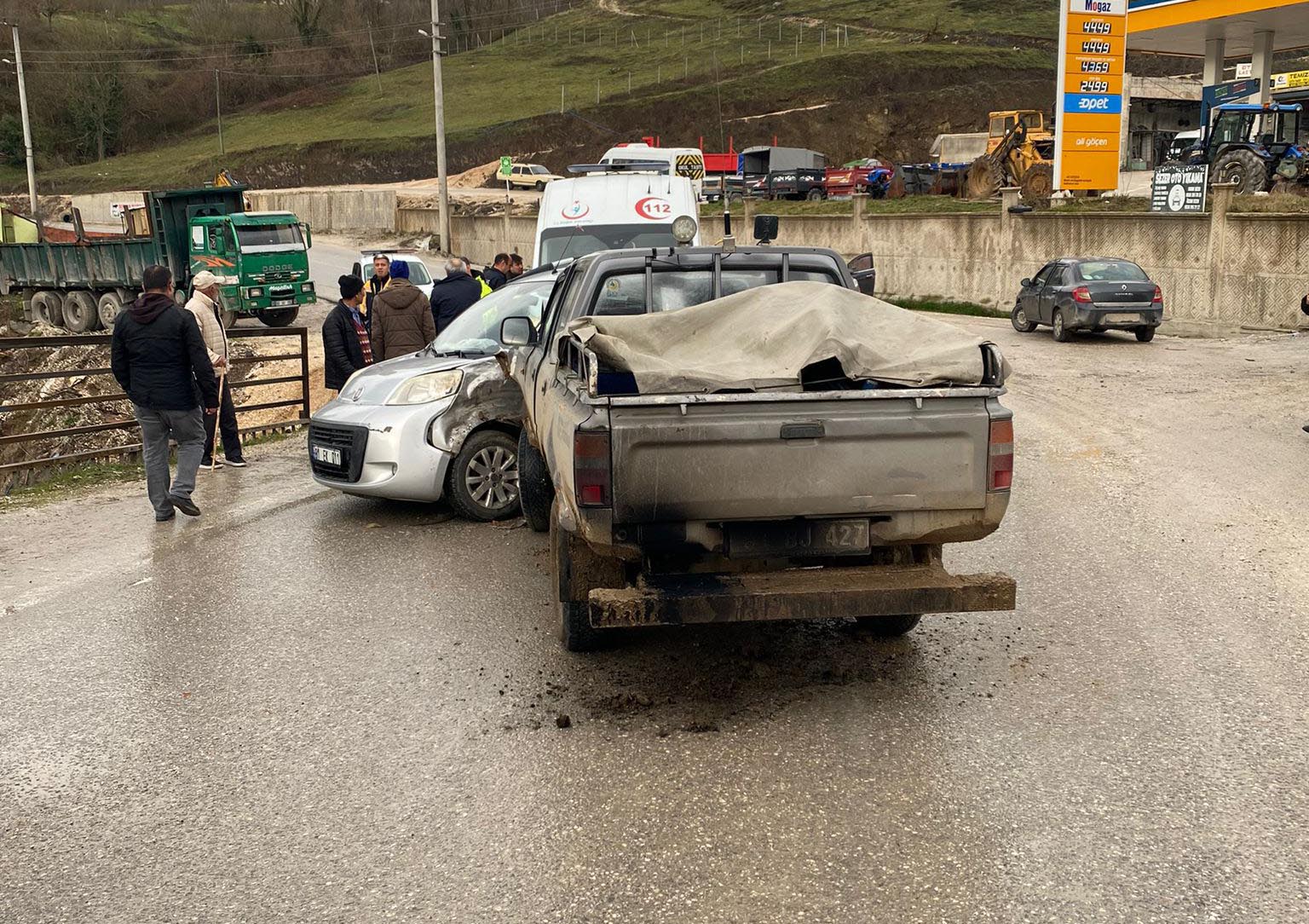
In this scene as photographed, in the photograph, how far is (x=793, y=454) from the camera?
510 centimetres

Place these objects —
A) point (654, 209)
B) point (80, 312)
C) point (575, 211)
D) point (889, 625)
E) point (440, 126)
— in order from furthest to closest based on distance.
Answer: point (440, 126) → point (80, 312) → point (575, 211) → point (654, 209) → point (889, 625)

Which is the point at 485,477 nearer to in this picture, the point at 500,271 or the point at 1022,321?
the point at 500,271

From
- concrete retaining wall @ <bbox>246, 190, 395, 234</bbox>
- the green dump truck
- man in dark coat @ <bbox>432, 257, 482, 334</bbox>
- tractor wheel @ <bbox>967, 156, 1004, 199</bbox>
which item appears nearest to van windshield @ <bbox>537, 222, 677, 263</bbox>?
man in dark coat @ <bbox>432, 257, 482, 334</bbox>

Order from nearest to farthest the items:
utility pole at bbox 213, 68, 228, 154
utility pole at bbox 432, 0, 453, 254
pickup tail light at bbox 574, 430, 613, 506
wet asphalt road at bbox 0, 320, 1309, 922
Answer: wet asphalt road at bbox 0, 320, 1309, 922
pickup tail light at bbox 574, 430, 613, 506
utility pole at bbox 432, 0, 453, 254
utility pole at bbox 213, 68, 228, 154

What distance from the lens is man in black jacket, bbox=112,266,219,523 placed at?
922cm

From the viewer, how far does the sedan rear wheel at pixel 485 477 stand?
9.04 meters

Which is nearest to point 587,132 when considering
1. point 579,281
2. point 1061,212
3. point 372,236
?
point 372,236

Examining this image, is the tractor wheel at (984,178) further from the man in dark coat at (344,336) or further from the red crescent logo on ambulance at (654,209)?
the man in dark coat at (344,336)

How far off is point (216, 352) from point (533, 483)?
17.2 feet

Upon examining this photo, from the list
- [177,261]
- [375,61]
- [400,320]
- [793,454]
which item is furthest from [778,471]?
[375,61]

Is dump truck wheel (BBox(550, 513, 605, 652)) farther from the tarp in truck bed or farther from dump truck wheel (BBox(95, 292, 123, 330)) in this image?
dump truck wheel (BBox(95, 292, 123, 330))

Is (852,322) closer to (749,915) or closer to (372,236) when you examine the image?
(749,915)

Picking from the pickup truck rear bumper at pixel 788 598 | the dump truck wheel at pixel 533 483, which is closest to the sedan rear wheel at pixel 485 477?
the dump truck wheel at pixel 533 483

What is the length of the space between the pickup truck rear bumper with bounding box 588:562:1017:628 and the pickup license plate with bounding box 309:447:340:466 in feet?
14.5
